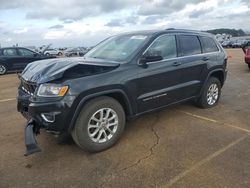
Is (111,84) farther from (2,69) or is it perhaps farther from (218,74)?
(2,69)

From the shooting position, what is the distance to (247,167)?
11.4 feet

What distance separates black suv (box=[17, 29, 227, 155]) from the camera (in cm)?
364

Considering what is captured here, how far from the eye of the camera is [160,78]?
4.69 metres

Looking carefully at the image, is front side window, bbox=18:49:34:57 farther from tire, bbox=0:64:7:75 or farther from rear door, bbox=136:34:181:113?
rear door, bbox=136:34:181:113

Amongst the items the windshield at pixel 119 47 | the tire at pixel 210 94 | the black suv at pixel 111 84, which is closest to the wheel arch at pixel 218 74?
the tire at pixel 210 94

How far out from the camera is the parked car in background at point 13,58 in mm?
15630

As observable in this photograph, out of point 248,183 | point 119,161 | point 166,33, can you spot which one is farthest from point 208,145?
point 166,33

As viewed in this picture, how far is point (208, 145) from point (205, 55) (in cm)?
229

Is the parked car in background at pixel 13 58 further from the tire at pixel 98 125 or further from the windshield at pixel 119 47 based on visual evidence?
the tire at pixel 98 125

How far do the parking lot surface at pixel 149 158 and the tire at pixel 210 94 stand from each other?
0.56m

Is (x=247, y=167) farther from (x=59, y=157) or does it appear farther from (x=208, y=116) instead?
(x=59, y=157)

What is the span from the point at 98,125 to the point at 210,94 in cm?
319

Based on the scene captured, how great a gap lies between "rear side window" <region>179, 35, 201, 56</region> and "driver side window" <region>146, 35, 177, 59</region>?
23cm

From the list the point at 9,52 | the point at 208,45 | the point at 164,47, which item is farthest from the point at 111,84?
the point at 9,52
